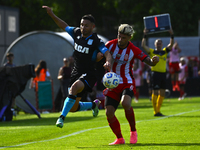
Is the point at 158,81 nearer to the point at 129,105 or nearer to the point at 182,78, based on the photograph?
the point at 129,105

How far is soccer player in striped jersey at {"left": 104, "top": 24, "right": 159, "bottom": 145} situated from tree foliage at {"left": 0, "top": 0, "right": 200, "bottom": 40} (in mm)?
30001

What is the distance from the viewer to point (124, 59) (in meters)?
7.84

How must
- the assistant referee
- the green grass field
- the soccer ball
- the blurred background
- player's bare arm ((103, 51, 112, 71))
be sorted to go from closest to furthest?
1. player's bare arm ((103, 51, 112, 71))
2. the soccer ball
3. the green grass field
4. the assistant referee
5. the blurred background

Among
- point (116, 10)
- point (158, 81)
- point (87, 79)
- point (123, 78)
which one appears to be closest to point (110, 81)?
point (123, 78)

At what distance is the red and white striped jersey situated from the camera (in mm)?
7836

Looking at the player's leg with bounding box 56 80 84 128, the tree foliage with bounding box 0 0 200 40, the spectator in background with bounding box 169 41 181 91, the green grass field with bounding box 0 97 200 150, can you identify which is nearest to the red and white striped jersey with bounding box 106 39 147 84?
the player's leg with bounding box 56 80 84 128

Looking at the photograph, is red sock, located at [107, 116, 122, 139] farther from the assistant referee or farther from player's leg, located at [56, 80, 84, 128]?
the assistant referee

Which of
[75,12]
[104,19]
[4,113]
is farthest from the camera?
[104,19]

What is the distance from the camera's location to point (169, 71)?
2445cm

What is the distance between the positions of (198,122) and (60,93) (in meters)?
9.78

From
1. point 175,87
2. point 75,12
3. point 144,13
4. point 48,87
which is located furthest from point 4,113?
point 144,13

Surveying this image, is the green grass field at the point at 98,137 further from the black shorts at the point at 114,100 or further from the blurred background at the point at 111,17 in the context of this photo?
the blurred background at the point at 111,17

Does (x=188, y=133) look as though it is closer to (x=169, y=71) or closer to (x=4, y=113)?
(x=4, y=113)

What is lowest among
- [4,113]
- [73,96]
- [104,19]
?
[4,113]
